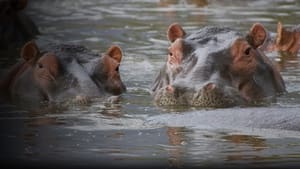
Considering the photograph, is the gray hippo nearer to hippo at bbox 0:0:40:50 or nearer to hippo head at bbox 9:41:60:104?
hippo head at bbox 9:41:60:104

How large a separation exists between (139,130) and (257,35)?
2.71 m

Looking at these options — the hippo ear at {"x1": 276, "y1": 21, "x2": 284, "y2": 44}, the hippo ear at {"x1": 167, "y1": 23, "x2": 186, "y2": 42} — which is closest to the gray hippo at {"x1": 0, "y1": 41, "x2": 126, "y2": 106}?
the hippo ear at {"x1": 167, "y1": 23, "x2": 186, "y2": 42}

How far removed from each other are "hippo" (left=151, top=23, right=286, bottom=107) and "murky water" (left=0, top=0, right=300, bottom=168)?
20 cm

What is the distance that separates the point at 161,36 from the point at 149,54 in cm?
172

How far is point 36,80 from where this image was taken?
924cm

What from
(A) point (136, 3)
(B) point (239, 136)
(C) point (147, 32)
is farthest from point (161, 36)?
(B) point (239, 136)

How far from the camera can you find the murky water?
216 inches

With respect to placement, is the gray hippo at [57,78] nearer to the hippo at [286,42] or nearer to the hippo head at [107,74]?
the hippo head at [107,74]

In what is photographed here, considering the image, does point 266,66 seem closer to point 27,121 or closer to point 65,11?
point 27,121

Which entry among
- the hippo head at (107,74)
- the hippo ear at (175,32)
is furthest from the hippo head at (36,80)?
the hippo ear at (175,32)

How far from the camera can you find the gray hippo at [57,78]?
9.02m

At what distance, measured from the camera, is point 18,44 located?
1362 cm

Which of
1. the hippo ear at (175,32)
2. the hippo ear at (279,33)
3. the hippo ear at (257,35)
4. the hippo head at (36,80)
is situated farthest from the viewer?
the hippo ear at (279,33)

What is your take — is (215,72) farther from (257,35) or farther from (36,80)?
(36,80)
